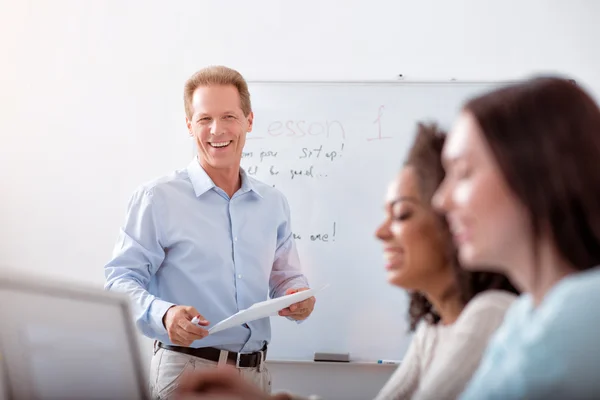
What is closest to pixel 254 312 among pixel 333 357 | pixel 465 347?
pixel 465 347

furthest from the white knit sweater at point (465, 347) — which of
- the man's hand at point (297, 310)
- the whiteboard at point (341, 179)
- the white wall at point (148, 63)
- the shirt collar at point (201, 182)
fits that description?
the white wall at point (148, 63)

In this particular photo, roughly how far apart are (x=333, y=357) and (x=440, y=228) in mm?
1977

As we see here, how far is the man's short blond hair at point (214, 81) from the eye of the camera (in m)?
2.31

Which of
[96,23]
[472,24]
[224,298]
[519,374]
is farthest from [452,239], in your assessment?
[96,23]

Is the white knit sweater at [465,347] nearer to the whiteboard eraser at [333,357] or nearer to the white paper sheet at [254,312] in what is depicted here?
the white paper sheet at [254,312]

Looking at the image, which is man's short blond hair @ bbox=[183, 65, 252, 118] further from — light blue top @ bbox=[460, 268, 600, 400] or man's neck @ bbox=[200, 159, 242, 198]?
light blue top @ bbox=[460, 268, 600, 400]

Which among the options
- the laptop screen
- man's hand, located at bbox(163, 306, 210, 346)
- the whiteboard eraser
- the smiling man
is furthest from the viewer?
the whiteboard eraser

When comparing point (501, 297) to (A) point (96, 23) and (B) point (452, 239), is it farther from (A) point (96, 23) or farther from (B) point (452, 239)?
(A) point (96, 23)

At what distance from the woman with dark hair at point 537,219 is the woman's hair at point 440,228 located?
0.86 feet

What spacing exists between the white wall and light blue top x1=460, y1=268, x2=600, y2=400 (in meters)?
2.53

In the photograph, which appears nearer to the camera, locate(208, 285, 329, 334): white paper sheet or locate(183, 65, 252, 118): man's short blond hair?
locate(208, 285, 329, 334): white paper sheet

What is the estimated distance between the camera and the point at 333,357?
9.83ft

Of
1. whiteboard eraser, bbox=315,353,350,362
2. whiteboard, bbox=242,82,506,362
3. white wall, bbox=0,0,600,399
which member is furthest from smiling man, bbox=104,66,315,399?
white wall, bbox=0,0,600,399

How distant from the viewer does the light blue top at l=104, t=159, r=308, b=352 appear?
2096 millimetres
